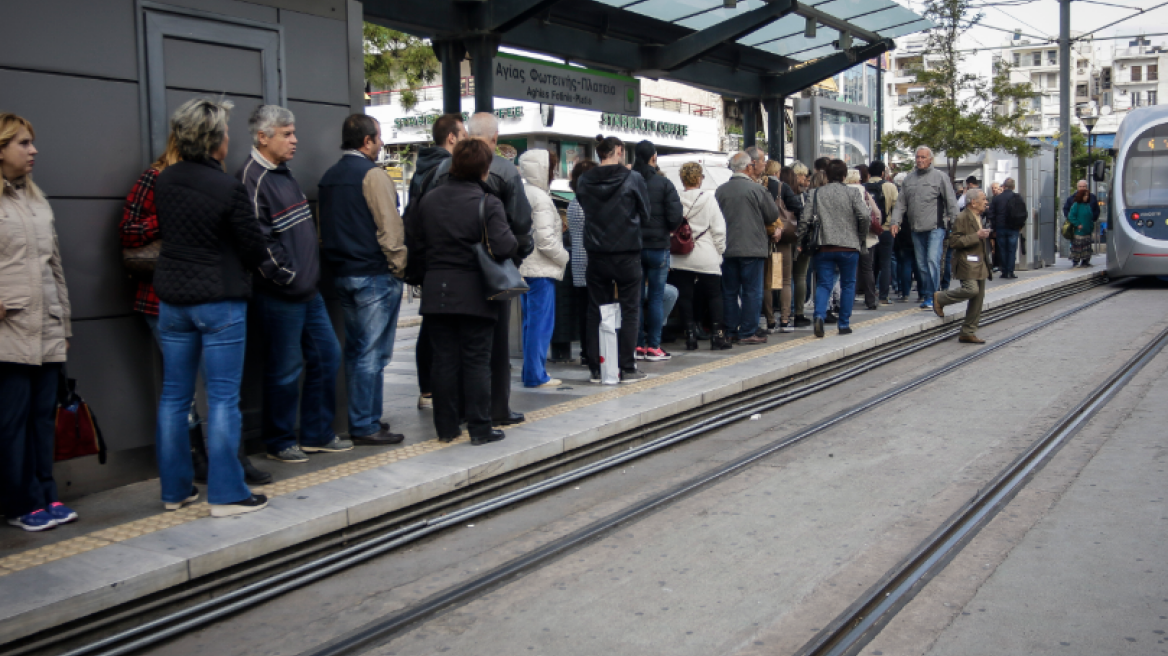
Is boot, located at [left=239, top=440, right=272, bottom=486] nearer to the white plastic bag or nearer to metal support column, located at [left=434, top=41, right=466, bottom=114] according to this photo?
the white plastic bag

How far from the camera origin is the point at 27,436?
4.66 meters

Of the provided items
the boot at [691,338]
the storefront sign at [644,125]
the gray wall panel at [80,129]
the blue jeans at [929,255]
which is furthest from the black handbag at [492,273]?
the storefront sign at [644,125]

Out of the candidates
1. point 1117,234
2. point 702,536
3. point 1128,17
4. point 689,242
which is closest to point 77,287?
point 702,536

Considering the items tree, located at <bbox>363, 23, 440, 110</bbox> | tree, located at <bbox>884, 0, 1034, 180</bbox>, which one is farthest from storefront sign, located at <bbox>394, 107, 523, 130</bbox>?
tree, located at <bbox>884, 0, 1034, 180</bbox>

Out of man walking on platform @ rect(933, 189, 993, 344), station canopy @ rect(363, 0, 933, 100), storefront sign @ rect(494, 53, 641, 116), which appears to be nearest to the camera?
station canopy @ rect(363, 0, 933, 100)

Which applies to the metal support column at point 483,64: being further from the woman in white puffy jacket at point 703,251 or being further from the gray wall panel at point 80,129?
the gray wall panel at point 80,129

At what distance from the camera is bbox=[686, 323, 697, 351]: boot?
10445 mm

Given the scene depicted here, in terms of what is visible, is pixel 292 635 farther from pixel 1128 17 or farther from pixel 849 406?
pixel 1128 17

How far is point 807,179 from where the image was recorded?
12156 mm

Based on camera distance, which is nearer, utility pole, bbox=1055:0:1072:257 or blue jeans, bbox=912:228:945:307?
blue jeans, bbox=912:228:945:307

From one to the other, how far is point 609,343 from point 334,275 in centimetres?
256

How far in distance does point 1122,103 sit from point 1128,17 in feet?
295

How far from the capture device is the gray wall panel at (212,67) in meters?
5.54

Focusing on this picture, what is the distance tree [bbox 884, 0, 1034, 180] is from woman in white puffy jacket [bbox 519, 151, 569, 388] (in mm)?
15488
